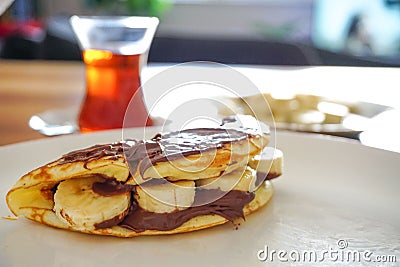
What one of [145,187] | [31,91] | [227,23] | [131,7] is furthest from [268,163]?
[227,23]

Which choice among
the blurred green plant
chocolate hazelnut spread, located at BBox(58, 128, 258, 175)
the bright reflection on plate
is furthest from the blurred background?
chocolate hazelnut spread, located at BBox(58, 128, 258, 175)

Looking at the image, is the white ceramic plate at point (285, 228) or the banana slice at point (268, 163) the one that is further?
the banana slice at point (268, 163)

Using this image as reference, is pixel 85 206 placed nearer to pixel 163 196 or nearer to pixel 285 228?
pixel 163 196

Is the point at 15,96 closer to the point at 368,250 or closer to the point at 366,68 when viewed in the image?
the point at 368,250

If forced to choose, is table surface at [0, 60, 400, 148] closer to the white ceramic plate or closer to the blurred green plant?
the white ceramic plate

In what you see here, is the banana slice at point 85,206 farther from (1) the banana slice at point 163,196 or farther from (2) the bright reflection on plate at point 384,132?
(2) the bright reflection on plate at point 384,132

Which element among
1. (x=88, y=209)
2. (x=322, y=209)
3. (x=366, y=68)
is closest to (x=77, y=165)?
(x=88, y=209)

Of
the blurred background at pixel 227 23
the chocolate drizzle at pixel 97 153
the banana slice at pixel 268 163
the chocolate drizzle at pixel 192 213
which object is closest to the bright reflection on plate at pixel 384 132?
the banana slice at pixel 268 163
